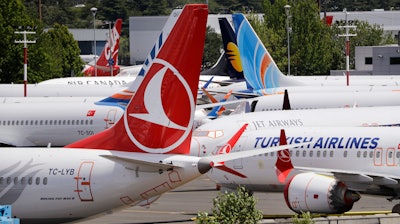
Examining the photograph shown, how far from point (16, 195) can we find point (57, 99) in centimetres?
3863

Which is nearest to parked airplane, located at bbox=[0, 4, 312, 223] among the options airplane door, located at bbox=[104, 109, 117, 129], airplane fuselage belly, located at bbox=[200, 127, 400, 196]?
airplane fuselage belly, located at bbox=[200, 127, 400, 196]

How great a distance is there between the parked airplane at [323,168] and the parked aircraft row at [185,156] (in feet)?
0.10

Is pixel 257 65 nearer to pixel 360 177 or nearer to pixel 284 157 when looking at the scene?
pixel 360 177

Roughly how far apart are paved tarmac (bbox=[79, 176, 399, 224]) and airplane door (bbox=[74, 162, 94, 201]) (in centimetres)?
680

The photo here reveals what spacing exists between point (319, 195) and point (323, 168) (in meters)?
3.12

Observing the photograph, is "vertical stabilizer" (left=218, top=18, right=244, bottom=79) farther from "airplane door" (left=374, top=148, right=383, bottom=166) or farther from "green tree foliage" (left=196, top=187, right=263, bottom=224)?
"green tree foliage" (left=196, top=187, right=263, bottom=224)

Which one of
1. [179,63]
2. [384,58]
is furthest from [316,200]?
[384,58]

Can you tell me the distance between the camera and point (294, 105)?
54.8 meters

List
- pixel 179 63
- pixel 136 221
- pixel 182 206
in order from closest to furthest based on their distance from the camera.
Result: 1. pixel 179 63
2. pixel 136 221
3. pixel 182 206

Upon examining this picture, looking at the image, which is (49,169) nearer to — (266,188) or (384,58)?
(266,188)

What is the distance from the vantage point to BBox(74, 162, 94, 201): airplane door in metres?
26.6

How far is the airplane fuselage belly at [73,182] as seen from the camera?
26.2 meters

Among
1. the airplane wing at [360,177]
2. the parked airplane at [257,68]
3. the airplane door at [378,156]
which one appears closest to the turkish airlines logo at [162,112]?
the airplane wing at [360,177]

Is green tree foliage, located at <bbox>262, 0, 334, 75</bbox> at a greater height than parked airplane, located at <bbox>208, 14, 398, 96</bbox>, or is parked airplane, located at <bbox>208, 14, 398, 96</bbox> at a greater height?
parked airplane, located at <bbox>208, 14, 398, 96</bbox>
